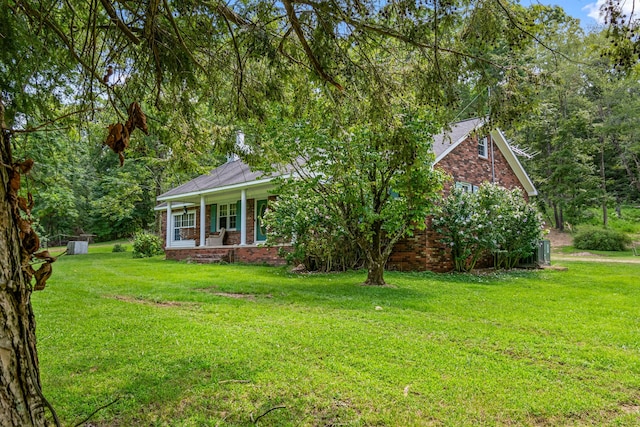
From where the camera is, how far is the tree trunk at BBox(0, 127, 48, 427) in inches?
63.5

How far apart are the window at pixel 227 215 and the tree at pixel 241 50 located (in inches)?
515

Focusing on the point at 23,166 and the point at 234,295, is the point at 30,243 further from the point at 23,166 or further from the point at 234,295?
the point at 234,295

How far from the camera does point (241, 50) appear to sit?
4457 millimetres

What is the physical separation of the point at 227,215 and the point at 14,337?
17.1m

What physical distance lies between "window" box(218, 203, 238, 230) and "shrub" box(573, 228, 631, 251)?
16.5 metres

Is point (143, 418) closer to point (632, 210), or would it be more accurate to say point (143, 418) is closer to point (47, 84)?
point (47, 84)

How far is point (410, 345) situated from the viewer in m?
4.30

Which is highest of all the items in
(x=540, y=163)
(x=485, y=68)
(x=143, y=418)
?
(x=540, y=163)

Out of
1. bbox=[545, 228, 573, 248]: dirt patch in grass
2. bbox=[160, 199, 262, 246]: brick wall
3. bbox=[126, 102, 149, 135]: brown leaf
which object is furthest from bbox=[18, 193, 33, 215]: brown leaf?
bbox=[545, 228, 573, 248]: dirt patch in grass

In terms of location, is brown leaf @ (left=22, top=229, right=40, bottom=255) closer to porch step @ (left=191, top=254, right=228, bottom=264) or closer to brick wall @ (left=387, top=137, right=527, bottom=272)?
brick wall @ (left=387, top=137, right=527, bottom=272)

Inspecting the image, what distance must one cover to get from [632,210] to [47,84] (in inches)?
1385

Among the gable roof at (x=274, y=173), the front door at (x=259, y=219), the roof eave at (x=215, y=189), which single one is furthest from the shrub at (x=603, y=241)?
the roof eave at (x=215, y=189)

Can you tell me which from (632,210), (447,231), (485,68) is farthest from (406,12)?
(632,210)

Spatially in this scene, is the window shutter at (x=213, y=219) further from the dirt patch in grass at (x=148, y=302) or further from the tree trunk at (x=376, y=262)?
the dirt patch in grass at (x=148, y=302)
